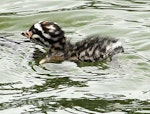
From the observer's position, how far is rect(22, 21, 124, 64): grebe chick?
26.5 ft

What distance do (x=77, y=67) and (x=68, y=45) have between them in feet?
2.15

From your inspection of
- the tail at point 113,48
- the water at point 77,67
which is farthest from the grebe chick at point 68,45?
the water at point 77,67

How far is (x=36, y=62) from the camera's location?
8.20 m

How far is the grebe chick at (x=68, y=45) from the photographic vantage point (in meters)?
8.06

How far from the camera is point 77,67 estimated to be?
7.84 m

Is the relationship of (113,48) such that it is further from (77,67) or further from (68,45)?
(68,45)

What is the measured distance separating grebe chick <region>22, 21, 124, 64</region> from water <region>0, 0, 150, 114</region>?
13cm

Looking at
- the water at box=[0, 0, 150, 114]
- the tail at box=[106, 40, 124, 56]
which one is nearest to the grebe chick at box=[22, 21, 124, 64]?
the tail at box=[106, 40, 124, 56]

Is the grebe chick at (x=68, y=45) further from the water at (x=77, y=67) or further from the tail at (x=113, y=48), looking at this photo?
the water at (x=77, y=67)

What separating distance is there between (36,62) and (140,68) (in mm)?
1303

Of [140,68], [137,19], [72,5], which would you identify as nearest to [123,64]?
[140,68]

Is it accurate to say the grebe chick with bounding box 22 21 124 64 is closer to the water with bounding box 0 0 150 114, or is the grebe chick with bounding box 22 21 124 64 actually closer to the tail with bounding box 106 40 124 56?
the tail with bounding box 106 40 124 56

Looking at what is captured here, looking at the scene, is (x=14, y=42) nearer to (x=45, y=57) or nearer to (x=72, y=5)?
(x=45, y=57)

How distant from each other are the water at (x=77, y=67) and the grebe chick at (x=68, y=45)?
127mm
